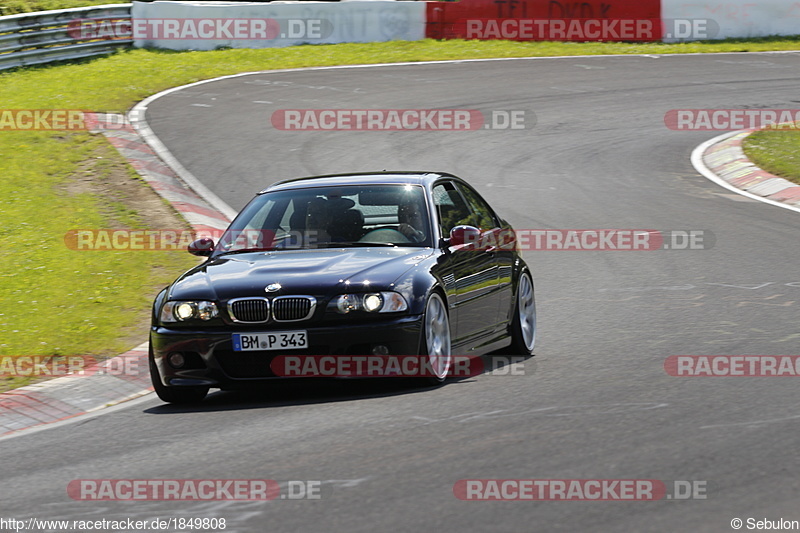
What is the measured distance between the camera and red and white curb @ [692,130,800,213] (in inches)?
645

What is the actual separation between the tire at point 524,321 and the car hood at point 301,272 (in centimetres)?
131

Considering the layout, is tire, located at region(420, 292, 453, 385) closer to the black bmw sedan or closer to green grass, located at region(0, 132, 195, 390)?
the black bmw sedan

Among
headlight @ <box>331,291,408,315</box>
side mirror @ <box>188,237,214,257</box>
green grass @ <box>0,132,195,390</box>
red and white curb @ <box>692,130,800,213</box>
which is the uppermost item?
headlight @ <box>331,291,408,315</box>

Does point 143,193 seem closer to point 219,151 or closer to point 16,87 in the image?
point 219,151

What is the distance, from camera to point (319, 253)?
8539 mm

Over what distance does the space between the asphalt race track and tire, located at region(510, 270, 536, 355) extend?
342 millimetres

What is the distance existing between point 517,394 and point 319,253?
5.61 feet

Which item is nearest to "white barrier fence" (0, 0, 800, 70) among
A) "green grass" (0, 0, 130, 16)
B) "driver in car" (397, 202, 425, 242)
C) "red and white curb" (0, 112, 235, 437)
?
"green grass" (0, 0, 130, 16)

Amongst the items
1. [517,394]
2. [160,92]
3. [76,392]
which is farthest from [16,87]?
[517,394]

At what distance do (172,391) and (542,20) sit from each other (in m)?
24.9

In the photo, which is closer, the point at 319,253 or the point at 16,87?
the point at 319,253

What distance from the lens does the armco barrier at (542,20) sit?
3120cm

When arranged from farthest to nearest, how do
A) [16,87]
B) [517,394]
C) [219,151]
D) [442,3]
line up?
[442,3] → [16,87] → [219,151] → [517,394]

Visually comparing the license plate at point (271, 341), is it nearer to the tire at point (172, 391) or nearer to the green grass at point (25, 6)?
the tire at point (172, 391)
